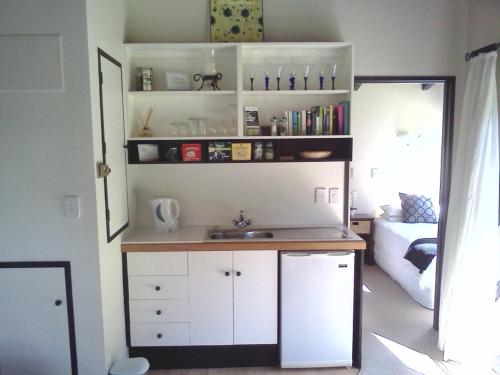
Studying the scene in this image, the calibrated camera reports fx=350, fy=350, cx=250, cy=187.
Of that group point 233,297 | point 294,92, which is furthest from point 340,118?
point 233,297

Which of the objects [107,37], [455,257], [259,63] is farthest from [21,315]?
[455,257]

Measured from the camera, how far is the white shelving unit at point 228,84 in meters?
2.56

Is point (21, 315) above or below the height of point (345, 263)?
below

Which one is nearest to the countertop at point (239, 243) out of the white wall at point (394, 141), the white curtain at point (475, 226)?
the white curtain at point (475, 226)

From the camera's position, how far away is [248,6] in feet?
8.46

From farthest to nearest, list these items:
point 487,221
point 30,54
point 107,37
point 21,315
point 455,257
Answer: point 455,257 < point 487,221 < point 107,37 < point 21,315 < point 30,54

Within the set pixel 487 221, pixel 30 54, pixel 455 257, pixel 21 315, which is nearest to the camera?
pixel 30 54

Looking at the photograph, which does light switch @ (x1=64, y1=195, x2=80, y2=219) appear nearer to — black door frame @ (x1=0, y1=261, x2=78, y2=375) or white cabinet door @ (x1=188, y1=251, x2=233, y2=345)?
black door frame @ (x1=0, y1=261, x2=78, y2=375)

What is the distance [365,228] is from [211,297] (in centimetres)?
262

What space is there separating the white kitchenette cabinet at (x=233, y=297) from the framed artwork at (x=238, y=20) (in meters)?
1.57

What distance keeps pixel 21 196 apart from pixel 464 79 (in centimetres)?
301

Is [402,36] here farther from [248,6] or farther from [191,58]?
[191,58]

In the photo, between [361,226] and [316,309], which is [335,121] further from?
[361,226]

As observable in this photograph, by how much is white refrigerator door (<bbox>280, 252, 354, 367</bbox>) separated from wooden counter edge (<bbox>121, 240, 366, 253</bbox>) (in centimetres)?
5
